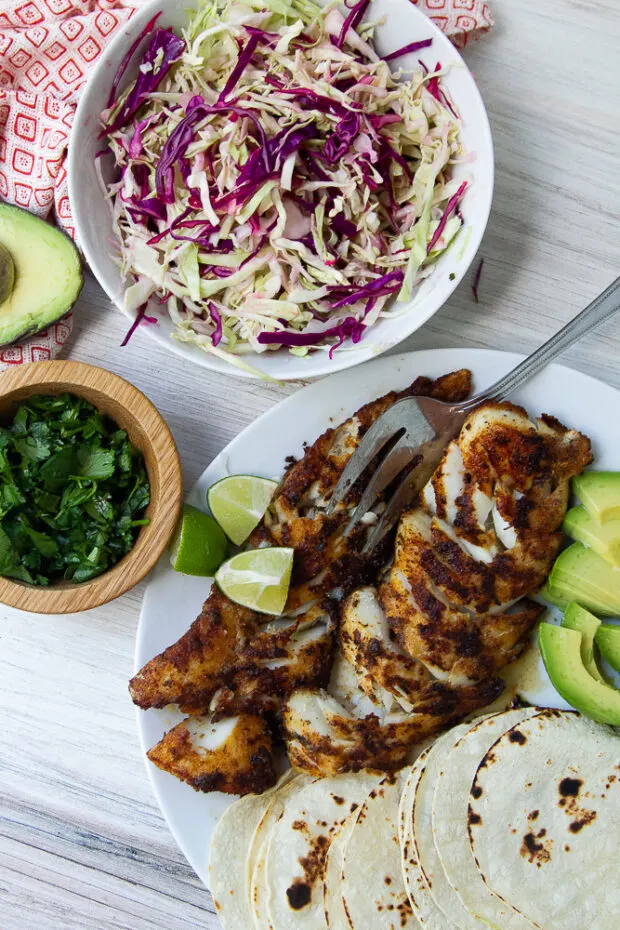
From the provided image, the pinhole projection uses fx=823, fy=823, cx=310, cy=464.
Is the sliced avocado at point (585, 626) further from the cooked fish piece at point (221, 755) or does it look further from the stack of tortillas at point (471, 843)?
the cooked fish piece at point (221, 755)

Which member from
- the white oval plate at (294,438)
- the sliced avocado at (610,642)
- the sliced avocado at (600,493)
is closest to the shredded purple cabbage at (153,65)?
the white oval plate at (294,438)

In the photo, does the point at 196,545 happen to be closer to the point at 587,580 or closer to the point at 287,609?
the point at 287,609

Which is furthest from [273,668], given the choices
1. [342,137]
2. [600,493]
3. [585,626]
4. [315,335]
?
[342,137]

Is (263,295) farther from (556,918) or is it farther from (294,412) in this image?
(556,918)

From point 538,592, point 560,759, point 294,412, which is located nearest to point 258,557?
point 294,412

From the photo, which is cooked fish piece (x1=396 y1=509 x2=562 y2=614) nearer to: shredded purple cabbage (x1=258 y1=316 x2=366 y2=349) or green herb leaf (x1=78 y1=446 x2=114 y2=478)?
shredded purple cabbage (x1=258 y1=316 x2=366 y2=349)

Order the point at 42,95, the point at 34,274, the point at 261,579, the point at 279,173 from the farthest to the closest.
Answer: the point at 42,95, the point at 34,274, the point at 261,579, the point at 279,173
